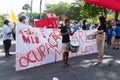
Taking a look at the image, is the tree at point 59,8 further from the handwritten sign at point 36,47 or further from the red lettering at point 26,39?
the red lettering at point 26,39

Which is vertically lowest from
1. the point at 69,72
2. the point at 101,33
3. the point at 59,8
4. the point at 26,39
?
the point at 59,8

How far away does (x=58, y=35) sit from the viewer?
12664mm

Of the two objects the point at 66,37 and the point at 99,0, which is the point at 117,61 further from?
the point at 99,0

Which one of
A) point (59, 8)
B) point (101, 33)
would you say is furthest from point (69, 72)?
point (59, 8)

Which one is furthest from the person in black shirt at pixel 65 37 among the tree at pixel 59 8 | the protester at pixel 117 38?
the tree at pixel 59 8

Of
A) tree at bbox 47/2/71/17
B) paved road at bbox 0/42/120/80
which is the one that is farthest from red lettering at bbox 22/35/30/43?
tree at bbox 47/2/71/17

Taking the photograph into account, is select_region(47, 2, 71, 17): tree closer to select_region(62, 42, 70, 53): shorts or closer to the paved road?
the paved road

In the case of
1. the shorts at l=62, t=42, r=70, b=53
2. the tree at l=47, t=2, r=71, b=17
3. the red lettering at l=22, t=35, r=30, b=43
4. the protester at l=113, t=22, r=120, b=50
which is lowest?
the tree at l=47, t=2, r=71, b=17

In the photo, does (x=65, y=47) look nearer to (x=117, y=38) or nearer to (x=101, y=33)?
(x=101, y=33)

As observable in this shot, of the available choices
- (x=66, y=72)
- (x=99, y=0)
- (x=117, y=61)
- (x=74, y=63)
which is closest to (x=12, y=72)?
(x=66, y=72)

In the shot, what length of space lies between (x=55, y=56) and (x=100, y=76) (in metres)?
3.32

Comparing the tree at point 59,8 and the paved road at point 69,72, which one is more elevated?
the paved road at point 69,72

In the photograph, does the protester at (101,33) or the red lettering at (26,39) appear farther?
the protester at (101,33)

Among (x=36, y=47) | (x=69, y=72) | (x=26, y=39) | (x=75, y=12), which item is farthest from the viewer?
(x=75, y=12)
